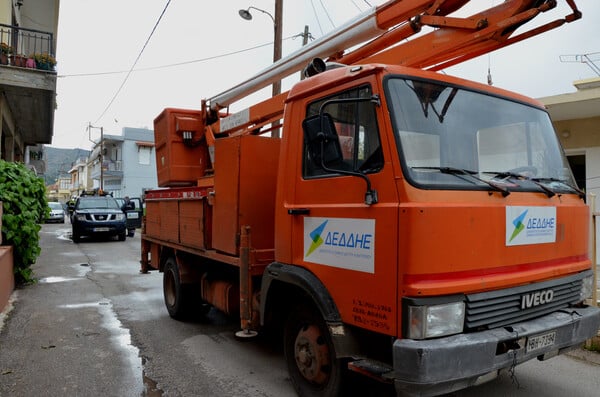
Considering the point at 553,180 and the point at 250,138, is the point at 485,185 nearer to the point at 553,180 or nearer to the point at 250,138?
the point at 553,180

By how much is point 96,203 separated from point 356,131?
17.6 meters

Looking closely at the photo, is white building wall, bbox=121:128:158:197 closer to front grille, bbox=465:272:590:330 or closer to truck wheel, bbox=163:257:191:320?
truck wheel, bbox=163:257:191:320

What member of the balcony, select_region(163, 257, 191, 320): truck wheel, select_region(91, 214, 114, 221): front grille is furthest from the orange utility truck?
select_region(91, 214, 114, 221): front grille

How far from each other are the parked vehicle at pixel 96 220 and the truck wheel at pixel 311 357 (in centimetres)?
1548

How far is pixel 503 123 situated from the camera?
11.2 feet

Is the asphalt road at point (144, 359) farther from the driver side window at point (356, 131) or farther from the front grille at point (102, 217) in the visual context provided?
the front grille at point (102, 217)

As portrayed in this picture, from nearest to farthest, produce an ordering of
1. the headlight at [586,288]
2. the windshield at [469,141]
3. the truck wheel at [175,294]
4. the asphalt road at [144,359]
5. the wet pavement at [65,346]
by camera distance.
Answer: the windshield at [469,141] → the headlight at [586,288] → the asphalt road at [144,359] → the wet pavement at [65,346] → the truck wheel at [175,294]

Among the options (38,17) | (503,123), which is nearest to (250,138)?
(503,123)

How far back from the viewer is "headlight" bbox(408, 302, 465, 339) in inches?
102

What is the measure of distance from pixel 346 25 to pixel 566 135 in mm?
7971

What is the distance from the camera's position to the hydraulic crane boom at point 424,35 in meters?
3.38

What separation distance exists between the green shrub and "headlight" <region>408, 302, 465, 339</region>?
7.48 meters

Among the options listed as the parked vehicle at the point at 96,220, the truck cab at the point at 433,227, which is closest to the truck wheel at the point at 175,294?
the truck cab at the point at 433,227

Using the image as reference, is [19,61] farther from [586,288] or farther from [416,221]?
[586,288]
